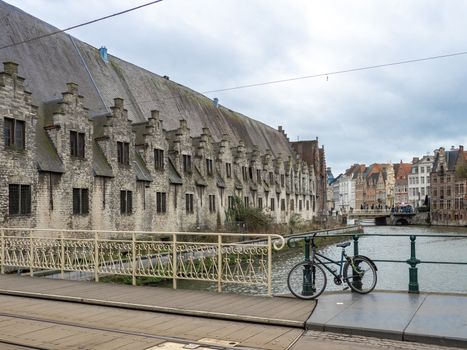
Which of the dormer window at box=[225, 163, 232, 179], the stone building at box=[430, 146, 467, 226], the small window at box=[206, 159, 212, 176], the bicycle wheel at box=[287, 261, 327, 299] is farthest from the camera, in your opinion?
the stone building at box=[430, 146, 467, 226]

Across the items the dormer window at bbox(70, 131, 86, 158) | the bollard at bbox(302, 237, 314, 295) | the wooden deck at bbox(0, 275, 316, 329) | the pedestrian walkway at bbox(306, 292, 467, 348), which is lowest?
the wooden deck at bbox(0, 275, 316, 329)

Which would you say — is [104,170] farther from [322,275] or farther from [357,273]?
[357,273]

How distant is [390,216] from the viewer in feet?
354

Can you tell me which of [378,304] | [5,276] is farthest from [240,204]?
[378,304]

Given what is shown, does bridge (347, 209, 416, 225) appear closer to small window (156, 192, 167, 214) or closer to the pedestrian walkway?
small window (156, 192, 167, 214)

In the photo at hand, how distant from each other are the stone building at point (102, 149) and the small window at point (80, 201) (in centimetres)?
5

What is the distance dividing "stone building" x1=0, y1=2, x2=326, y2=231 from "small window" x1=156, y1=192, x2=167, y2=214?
0.22ft

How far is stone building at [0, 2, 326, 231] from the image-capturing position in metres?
22.8

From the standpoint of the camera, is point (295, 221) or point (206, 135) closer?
point (206, 135)

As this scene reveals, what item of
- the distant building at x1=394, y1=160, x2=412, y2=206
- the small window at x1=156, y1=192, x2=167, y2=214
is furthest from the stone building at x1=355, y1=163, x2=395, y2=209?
the small window at x1=156, y1=192, x2=167, y2=214

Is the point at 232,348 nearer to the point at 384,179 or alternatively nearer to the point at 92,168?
the point at 92,168

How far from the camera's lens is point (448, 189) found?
101 m

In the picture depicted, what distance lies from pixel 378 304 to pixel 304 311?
1447mm

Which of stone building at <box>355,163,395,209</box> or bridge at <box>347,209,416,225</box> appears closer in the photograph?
bridge at <box>347,209,416,225</box>
